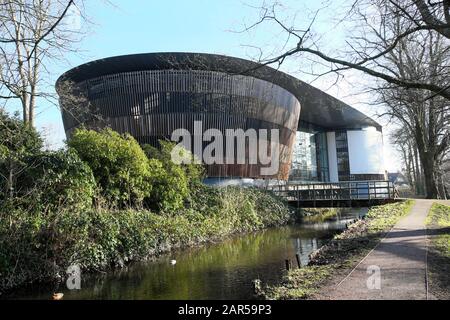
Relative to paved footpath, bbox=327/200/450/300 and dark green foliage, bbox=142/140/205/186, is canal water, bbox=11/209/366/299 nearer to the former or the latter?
paved footpath, bbox=327/200/450/300

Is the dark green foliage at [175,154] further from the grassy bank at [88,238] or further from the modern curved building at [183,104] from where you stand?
the modern curved building at [183,104]

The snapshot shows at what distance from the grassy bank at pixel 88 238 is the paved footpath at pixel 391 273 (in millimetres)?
6494

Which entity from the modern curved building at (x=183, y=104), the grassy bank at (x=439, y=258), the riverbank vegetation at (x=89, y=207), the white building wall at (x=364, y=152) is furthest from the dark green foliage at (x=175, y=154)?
the white building wall at (x=364, y=152)

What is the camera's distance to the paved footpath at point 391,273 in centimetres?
580

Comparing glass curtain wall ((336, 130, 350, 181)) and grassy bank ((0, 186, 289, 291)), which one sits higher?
glass curtain wall ((336, 130, 350, 181))

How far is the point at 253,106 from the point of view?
30875 mm

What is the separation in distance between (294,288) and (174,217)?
9642 millimetres

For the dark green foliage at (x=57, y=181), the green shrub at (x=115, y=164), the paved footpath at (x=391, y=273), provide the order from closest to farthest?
the paved footpath at (x=391, y=273), the dark green foliage at (x=57, y=181), the green shrub at (x=115, y=164)

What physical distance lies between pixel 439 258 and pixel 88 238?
8147mm

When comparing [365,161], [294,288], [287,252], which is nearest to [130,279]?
[294,288]

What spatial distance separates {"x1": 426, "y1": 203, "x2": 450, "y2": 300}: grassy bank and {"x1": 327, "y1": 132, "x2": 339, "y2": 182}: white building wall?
4348 cm

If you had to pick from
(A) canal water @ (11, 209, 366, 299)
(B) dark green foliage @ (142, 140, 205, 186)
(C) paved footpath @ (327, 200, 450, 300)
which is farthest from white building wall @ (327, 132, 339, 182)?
(C) paved footpath @ (327, 200, 450, 300)

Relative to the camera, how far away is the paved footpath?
580 centimetres

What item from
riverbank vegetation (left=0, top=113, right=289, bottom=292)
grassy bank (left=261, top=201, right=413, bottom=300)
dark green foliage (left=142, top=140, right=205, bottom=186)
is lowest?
grassy bank (left=261, top=201, right=413, bottom=300)
